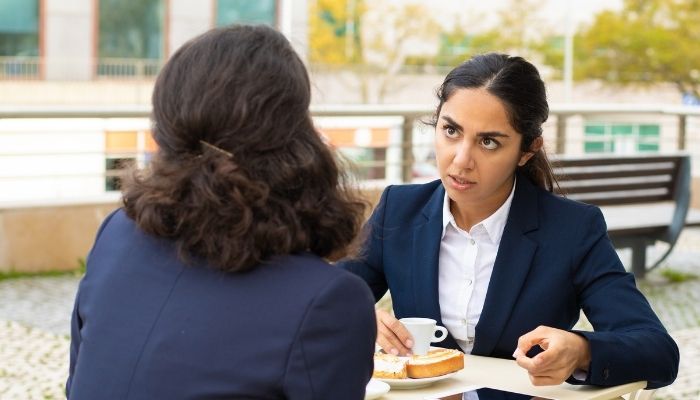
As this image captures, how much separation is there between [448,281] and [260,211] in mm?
1321

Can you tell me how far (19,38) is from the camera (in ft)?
123

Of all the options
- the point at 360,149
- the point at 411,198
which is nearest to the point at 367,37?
the point at 360,149

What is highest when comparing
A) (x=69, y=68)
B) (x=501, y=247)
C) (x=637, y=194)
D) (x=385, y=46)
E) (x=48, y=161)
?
(x=501, y=247)

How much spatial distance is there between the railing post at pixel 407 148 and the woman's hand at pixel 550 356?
6681 millimetres

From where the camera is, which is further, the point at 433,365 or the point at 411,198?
the point at 411,198

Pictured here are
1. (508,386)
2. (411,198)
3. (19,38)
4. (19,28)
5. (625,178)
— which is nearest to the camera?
(508,386)

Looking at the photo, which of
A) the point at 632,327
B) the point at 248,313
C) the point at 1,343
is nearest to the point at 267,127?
the point at 248,313

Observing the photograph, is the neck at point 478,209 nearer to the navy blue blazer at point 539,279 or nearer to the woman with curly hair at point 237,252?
the navy blue blazer at point 539,279

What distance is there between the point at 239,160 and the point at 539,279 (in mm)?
1315

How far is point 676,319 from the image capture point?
6.90 m

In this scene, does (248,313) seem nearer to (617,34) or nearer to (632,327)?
(632,327)

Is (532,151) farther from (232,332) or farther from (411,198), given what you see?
(232,332)

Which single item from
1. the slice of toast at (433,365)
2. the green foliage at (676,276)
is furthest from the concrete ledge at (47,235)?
the slice of toast at (433,365)

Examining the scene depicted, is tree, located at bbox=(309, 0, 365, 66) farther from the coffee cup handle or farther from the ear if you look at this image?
the coffee cup handle
